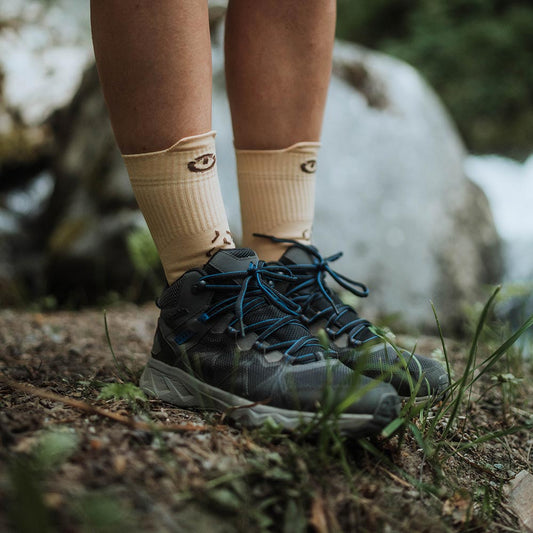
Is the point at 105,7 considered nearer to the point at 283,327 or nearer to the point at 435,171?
the point at 283,327

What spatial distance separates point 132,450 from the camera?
898 millimetres

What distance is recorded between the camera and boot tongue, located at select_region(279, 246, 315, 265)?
1.42m

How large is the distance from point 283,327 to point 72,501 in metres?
0.58

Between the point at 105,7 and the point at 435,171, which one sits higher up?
the point at 105,7

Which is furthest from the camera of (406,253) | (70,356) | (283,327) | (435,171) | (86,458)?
(435,171)

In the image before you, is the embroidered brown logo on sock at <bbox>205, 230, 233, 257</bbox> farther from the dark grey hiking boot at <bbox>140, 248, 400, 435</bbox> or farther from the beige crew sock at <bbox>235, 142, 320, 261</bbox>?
the beige crew sock at <bbox>235, 142, 320, 261</bbox>

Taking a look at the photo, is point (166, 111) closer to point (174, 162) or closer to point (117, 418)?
point (174, 162)

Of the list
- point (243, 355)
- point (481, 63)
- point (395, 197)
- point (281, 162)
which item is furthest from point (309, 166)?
point (481, 63)

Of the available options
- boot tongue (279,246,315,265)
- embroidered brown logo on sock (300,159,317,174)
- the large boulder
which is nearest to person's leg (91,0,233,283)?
boot tongue (279,246,315,265)

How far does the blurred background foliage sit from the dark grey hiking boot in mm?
7390

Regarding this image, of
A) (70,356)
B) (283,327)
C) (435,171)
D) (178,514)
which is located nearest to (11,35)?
(435,171)

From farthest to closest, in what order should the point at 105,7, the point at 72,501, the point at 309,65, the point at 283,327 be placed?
the point at 309,65, the point at 283,327, the point at 105,7, the point at 72,501

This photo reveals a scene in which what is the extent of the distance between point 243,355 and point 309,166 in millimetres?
630

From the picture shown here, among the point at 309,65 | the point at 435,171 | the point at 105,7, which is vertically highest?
the point at 105,7
